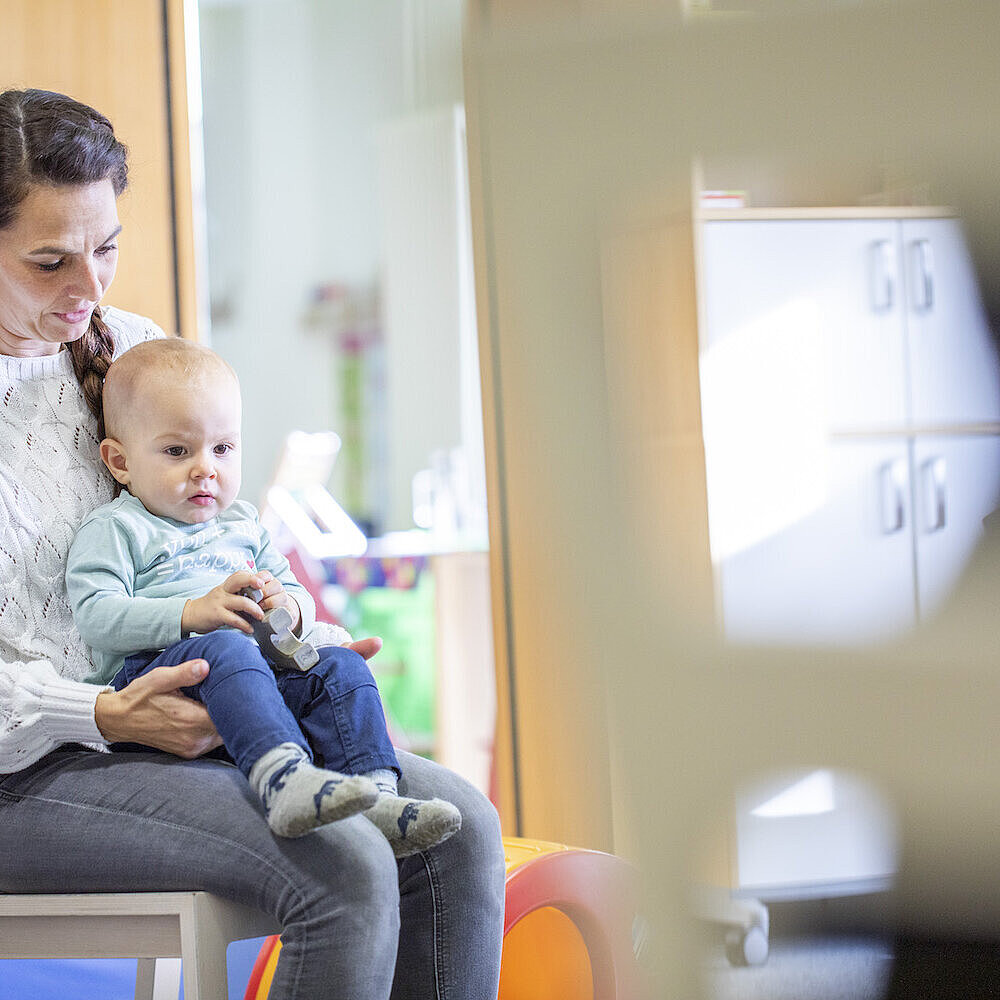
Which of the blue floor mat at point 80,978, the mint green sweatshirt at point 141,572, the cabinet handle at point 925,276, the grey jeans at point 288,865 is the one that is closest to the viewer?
the cabinet handle at point 925,276

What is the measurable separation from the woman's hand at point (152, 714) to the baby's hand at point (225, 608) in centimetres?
5

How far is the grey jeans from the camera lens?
110 cm

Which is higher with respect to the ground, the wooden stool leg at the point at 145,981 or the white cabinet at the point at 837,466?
the white cabinet at the point at 837,466

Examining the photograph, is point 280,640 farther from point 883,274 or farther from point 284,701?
point 883,274

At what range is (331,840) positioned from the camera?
1.13m

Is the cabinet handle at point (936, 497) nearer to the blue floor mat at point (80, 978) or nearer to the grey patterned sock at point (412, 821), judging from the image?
the grey patterned sock at point (412, 821)

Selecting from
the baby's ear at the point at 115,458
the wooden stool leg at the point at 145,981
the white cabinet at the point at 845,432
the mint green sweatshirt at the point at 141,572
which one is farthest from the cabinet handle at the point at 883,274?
the wooden stool leg at the point at 145,981

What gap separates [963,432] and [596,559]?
0.05 m

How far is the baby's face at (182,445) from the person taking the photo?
1290 millimetres

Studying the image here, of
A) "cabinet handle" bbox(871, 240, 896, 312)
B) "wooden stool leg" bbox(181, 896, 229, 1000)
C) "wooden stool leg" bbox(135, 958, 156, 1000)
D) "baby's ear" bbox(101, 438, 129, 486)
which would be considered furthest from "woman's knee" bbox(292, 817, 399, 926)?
"cabinet handle" bbox(871, 240, 896, 312)

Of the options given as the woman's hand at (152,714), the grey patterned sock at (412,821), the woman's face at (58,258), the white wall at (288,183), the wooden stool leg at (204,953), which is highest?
the white wall at (288,183)

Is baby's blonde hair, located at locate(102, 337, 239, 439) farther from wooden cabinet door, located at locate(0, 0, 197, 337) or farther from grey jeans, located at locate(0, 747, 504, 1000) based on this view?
wooden cabinet door, located at locate(0, 0, 197, 337)

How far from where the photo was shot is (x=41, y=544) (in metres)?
1.31

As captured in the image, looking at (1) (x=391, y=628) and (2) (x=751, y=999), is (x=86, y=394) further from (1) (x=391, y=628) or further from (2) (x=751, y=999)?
(1) (x=391, y=628)
